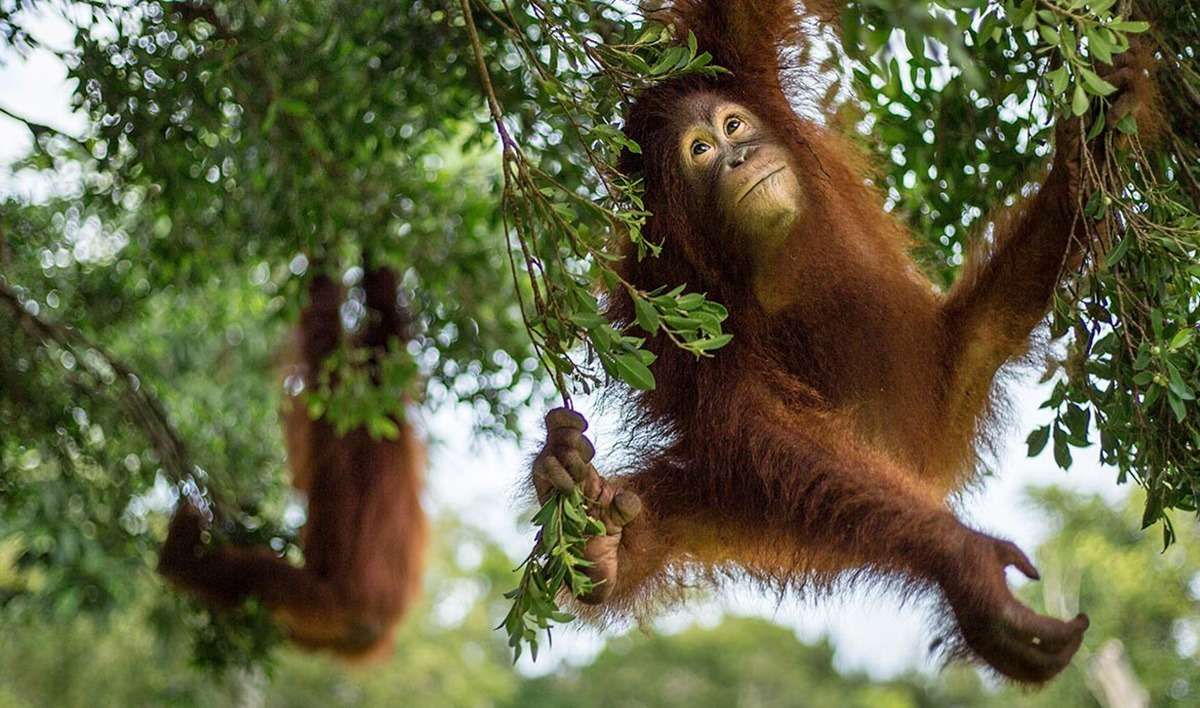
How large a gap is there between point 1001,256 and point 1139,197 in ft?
2.26

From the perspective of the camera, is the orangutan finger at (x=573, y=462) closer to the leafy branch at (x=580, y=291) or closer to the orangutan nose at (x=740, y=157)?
the leafy branch at (x=580, y=291)

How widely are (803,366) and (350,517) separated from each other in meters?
4.58

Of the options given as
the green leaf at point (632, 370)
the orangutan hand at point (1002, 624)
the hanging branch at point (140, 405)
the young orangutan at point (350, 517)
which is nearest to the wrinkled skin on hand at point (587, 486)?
the green leaf at point (632, 370)

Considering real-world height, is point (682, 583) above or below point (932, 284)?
below

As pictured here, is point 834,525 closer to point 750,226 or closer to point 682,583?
point 682,583

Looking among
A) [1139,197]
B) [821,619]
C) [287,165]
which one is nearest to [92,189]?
[287,165]

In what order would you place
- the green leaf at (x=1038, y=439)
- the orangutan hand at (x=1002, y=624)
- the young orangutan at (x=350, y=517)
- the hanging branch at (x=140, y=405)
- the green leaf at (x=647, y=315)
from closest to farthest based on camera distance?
the green leaf at (x=647, y=315) → the orangutan hand at (x=1002, y=624) → the green leaf at (x=1038, y=439) → the hanging branch at (x=140, y=405) → the young orangutan at (x=350, y=517)

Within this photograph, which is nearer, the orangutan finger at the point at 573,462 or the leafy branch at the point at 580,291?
the leafy branch at the point at 580,291

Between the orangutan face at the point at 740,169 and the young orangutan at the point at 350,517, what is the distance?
3448 mm

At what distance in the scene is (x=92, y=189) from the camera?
527 cm

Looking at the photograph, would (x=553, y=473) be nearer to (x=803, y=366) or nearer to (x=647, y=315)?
(x=647, y=315)

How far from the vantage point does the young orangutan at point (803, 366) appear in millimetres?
3322

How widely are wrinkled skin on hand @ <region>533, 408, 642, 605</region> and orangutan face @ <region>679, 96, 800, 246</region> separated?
827mm

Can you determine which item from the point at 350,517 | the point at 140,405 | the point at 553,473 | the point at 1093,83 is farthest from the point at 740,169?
the point at 350,517
